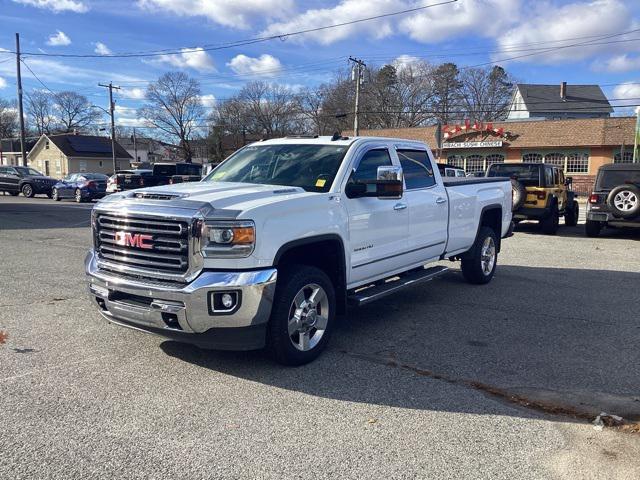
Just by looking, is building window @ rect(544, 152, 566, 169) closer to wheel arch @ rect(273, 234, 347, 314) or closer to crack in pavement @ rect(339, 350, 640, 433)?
wheel arch @ rect(273, 234, 347, 314)

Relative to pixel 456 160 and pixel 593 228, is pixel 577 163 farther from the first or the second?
pixel 593 228

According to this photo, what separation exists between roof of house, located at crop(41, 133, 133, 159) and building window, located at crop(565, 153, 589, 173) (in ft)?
178

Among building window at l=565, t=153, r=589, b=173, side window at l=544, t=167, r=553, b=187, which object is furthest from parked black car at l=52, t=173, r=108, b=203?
building window at l=565, t=153, r=589, b=173

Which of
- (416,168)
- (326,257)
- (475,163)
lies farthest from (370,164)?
(475,163)

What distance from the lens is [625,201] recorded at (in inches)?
515

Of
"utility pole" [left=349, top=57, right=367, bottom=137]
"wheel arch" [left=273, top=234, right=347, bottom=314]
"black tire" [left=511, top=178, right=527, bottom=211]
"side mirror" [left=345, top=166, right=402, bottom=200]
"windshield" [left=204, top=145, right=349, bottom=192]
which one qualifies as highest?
"utility pole" [left=349, top=57, right=367, bottom=137]

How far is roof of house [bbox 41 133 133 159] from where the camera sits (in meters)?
66.4

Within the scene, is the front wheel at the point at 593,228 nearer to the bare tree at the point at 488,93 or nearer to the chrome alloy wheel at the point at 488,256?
the chrome alloy wheel at the point at 488,256

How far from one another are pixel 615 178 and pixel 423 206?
9.78 metres

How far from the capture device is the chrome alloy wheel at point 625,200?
42.5ft

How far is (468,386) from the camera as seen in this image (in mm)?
4434

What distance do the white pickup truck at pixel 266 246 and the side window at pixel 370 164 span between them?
0.05 feet

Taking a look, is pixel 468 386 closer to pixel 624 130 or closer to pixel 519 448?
pixel 519 448

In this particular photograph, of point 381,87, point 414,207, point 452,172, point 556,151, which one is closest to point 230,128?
point 381,87
